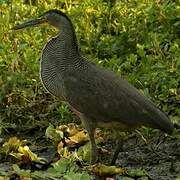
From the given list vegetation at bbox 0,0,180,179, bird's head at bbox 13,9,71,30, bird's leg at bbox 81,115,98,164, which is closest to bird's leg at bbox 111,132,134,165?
bird's leg at bbox 81,115,98,164

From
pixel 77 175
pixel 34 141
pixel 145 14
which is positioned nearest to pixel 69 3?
pixel 145 14

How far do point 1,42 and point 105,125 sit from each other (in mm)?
2401

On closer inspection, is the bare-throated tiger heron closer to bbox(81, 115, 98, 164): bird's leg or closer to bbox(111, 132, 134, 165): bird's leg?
bbox(81, 115, 98, 164): bird's leg

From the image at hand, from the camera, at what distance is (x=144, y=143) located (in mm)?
5492

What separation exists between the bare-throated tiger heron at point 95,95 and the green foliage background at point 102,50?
0.74 metres

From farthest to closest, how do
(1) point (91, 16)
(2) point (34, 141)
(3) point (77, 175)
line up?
(1) point (91, 16) < (2) point (34, 141) < (3) point (77, 175)

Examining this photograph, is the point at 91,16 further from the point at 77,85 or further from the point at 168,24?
the point at 77,85

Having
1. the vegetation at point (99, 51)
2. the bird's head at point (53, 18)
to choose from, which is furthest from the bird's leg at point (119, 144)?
the bird's head at point (53, 18)

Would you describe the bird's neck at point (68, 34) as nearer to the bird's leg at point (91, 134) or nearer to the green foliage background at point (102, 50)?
the bird's leg at point (91, 134)

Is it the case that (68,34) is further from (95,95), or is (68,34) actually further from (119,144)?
(119,144)

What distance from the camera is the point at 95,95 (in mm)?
4953

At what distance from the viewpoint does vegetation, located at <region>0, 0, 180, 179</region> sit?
6051 mm

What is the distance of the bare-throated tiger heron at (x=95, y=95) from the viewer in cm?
485

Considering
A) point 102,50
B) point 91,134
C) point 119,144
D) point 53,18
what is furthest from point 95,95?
point 102,50
